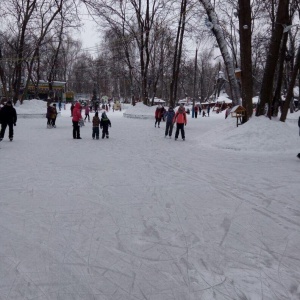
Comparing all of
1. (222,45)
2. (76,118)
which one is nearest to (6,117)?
(76,118)

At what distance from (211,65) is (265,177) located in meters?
89.0

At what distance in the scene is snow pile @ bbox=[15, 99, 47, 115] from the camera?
29.4 m

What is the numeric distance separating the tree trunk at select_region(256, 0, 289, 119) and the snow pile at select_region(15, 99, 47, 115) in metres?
22.4

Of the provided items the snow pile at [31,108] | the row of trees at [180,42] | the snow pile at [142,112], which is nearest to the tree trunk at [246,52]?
the row of trees at [180,42]

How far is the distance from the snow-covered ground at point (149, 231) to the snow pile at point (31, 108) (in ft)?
75.5

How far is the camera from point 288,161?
8539 millimetres

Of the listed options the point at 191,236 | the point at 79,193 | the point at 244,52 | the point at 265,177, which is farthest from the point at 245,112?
the point at 191,236

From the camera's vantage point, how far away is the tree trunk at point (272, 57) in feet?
38.2

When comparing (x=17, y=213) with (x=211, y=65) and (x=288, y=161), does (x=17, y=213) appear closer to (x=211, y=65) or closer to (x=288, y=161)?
(x=288, y=161)

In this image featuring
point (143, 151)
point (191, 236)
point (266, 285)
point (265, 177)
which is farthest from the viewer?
point (143, 151)

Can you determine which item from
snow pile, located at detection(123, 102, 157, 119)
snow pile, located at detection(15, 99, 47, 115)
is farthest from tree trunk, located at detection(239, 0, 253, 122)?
snow pile, located at detection(15, 99, 47, 115)

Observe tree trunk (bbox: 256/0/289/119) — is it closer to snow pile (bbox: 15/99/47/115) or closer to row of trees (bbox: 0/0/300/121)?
row of trees (bbox: 0/0/300/121)

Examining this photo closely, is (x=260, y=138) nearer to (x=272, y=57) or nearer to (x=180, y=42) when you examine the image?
(x=272, y=57)

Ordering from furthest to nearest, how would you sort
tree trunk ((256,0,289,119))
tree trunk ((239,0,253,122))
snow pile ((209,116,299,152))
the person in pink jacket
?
the person in pink jacket, tree trunk ((239,0,253,122)), tree trunk ((256,0,289,119)), snow pile ((209,116,299,152))
